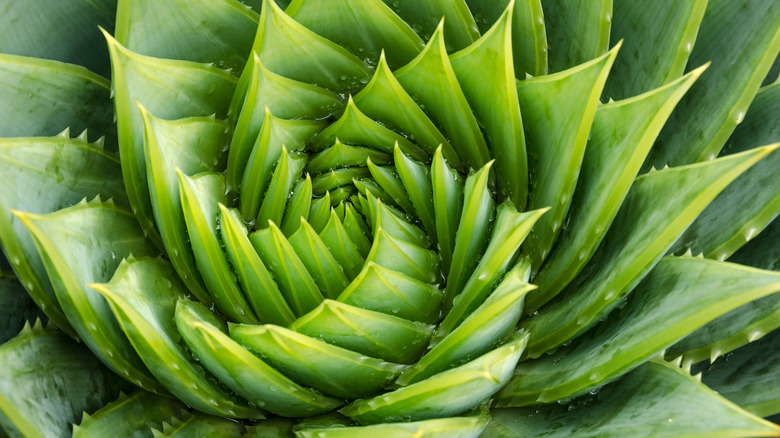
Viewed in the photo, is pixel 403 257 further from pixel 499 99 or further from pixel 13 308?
pixel 13 308

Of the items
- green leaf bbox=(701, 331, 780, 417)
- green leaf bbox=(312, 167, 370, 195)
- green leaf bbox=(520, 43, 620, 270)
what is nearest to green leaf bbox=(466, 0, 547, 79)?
green leaf bbox=(520, 43, 620, 270)

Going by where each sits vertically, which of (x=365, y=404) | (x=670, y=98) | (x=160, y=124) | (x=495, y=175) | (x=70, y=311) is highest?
(x=670, y=98)

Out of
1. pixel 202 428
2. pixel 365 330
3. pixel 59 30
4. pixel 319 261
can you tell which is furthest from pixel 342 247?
pixel 59 30

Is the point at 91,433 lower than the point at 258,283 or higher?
lower

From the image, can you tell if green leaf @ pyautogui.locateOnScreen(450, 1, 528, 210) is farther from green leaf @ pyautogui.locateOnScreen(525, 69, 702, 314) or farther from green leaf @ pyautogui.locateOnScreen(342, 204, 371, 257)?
green leaf @ pyautogui.locateOnScreen(342, 204, 371, 257)

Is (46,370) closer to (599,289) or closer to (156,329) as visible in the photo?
(156,329)

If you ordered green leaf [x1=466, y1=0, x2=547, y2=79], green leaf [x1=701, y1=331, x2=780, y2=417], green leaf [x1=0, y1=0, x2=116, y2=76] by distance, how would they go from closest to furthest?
green leaf [x1=701, y1=331, x2=780, y2=417], green leaf [x1=466, y1=0, x2=547, y2=79], green leaf [x1=0, y1=0, x2=116, y2=76]

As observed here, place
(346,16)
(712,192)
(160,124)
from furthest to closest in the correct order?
(346,16), (160,124), (712,192)

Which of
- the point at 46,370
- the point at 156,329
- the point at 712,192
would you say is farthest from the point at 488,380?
the point at 46,370
